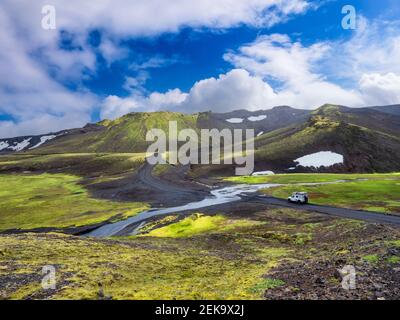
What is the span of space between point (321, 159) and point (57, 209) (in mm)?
138805

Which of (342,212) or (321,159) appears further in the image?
(321,159)

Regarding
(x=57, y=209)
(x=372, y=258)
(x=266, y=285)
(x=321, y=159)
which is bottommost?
(x=57, y=209)

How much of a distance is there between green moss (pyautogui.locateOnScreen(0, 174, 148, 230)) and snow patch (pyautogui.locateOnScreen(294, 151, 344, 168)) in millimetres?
110686

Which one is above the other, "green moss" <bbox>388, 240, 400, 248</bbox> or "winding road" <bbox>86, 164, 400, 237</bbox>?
"green moss" <bbox>388, 240, 400, 248</bbox>

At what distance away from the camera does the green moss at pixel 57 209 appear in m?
83.7

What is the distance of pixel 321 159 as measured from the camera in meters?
187

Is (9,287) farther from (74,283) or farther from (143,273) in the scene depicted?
(143,273)

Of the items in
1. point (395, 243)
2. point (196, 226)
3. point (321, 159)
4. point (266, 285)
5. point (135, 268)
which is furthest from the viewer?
point (321, 159)

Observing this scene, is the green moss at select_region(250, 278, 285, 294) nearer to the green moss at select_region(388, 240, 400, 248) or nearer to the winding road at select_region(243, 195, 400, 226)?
the green moss at select_region(388, 240, 400, 248)

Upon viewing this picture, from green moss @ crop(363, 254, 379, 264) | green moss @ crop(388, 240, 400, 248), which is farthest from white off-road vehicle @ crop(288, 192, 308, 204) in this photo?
green moss @ crop(363, 254, 379, 264)

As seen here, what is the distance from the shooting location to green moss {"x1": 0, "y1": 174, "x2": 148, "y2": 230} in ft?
274

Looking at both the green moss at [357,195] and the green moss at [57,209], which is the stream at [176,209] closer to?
the green moss at [57,209]

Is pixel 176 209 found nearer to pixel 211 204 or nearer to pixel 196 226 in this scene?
pixel 211 204

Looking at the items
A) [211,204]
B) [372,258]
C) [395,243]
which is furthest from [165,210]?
[372,258]
